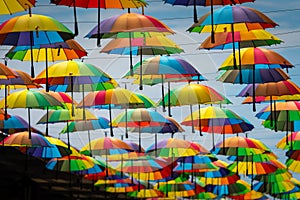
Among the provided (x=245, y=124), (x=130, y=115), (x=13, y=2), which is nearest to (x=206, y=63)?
(x=245, y=124)

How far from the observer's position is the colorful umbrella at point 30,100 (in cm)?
1410

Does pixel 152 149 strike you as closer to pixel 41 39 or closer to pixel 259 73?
pixel 259 73

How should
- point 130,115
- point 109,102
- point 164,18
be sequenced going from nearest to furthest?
point 109,102 → point 130,115 → point 164,18

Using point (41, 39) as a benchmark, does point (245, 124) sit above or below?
below

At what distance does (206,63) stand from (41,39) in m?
10.3

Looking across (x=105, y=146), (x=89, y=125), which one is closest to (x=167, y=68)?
(x=89, y=125)

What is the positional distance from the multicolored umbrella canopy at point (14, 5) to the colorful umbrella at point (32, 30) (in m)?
1.65

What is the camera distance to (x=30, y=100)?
46.5 ft

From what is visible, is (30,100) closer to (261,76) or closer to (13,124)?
(13,124)

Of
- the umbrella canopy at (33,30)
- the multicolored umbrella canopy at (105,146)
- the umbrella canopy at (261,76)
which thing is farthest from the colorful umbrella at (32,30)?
the multicolored umbrella canopy at (105,146)

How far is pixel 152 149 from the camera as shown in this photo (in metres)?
19.9

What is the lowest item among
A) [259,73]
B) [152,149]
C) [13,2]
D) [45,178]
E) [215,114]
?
[45,178]

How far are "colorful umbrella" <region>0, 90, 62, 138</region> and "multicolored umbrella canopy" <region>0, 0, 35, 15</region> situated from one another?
5.75m

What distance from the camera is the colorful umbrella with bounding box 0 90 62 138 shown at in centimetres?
1410
